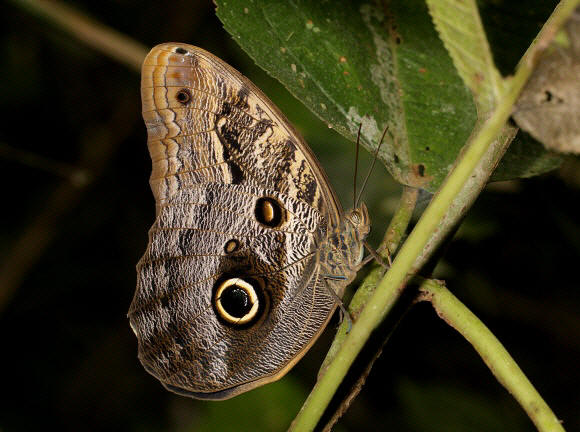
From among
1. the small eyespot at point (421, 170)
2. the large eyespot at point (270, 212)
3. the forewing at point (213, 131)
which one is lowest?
the large eyespot at point (270, 212)

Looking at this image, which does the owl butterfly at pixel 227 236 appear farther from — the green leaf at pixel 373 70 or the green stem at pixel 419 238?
the green stem at pixel 419 238

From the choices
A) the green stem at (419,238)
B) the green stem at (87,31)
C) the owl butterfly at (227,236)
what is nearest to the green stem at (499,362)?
the green stem at (419,238)

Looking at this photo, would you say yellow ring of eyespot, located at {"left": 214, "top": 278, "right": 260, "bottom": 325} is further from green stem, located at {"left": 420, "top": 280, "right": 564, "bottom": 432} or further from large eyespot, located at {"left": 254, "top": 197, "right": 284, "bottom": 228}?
green stem, located at {"left": 420, "top": 280, "right": 564, "bottom": 432}

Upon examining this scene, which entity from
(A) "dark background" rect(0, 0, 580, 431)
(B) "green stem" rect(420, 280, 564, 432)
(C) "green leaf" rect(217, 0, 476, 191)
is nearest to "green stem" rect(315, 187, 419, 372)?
(C) "green leaf" rect(217, 0, 476, 191)

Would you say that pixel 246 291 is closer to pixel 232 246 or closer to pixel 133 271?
pixel 232 246

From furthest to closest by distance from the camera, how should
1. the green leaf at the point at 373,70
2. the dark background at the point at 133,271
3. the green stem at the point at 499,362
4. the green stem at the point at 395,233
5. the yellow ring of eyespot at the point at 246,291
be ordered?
the dark background at the point at 133,271 → the yellow ring of eyespot at the point at 246,291 → the green leaf at the point at 373,70 → the green stem at the point at 395,233 → the green stem at the point at 499,362

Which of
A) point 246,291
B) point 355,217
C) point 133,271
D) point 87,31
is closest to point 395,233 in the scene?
point 355,217

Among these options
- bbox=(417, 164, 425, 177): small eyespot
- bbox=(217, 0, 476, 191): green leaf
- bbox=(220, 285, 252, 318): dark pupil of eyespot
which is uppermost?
bbox=(217, 0, 476, 191): green leaf
